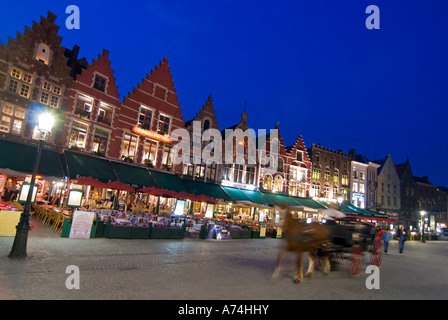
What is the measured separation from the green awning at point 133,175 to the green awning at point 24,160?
477 cm

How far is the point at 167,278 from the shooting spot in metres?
7.67

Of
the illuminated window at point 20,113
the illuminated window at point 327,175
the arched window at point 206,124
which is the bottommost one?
the illuminated window at point 20,113

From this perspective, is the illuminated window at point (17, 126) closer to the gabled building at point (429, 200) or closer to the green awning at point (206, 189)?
the green awning at point (206, 189)

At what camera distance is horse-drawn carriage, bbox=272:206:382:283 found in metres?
8.05

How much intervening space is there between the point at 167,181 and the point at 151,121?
21.4 feet

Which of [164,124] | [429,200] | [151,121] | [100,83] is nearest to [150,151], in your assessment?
[151,121]

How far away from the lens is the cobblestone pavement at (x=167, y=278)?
6262mm

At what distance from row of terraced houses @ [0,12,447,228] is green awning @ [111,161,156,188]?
81 cm

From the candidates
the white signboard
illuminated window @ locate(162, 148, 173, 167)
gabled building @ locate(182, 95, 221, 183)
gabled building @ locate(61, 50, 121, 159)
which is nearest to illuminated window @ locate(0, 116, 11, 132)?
gabled building @ locate(61, 50, 121, 159)

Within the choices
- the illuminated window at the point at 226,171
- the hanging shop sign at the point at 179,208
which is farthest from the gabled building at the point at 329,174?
the hanging shop sign at the point at 179,208

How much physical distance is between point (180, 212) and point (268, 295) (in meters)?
14.6

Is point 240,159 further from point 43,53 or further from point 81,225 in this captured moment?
point 81,225

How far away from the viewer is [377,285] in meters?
8.68
